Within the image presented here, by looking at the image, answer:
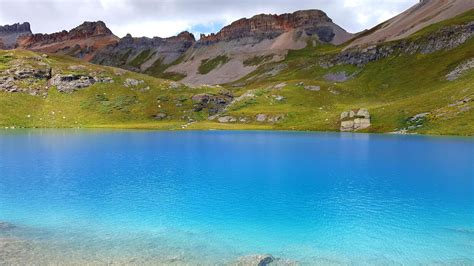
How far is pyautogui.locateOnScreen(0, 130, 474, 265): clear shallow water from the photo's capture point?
27422mm

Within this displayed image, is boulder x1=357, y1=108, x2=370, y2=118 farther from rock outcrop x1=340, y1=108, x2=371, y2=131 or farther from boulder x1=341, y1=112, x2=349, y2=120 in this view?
boulder x1=341, y1=112, x2=349, y2=120

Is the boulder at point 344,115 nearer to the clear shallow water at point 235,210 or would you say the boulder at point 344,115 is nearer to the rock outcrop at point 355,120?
the rock outcrop at point 355,120

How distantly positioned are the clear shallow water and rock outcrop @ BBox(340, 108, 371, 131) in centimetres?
7824

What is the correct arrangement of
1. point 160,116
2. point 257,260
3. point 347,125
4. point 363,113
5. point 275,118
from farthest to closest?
point 160,116 < point 275,118 < point 363,113 < point 347,125 < point 257,260

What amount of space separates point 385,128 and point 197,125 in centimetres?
7714

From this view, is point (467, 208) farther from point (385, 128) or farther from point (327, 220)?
point (385, 128)

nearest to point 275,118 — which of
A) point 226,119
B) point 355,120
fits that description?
point 226,119

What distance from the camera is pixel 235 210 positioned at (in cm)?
3775

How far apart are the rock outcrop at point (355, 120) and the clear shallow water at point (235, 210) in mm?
78243

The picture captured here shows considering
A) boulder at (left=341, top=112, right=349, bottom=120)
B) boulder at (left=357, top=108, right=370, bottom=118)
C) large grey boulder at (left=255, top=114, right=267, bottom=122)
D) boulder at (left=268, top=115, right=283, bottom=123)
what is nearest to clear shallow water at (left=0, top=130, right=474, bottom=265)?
boulder at (left=357, top=108, right=370, bottom=118)

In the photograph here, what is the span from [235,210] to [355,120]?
404ft

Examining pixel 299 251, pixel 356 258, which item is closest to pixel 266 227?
pixel 299 251

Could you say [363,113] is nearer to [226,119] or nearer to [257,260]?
[226,119]

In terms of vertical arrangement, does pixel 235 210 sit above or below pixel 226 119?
below
